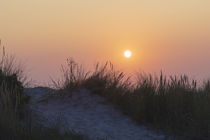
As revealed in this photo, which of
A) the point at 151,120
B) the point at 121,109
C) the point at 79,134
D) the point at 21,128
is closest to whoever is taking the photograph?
the point at 21,128

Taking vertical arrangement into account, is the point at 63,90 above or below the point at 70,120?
above

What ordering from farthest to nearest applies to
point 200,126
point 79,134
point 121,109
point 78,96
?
1. point 78,96
2. point 121,109
3. point 200,126
4. point 79,134

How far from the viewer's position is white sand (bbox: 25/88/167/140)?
701 cm

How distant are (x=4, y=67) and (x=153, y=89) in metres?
3.55

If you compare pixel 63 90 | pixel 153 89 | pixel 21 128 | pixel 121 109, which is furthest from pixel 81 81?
pixel 21 128

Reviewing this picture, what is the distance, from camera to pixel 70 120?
24.8 feet

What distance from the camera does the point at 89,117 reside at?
27.3 feet

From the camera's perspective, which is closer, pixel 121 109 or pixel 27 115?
pixel 27 115

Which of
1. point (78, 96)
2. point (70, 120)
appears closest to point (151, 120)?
point (70, 120)

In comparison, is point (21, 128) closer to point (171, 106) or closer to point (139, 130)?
point (139, 130)

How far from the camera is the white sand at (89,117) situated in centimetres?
701

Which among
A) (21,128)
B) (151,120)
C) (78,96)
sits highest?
(78,96)

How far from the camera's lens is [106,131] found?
7.16 m

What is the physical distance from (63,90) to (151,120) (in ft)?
9.81
